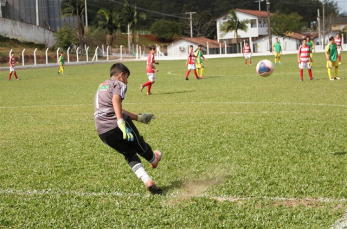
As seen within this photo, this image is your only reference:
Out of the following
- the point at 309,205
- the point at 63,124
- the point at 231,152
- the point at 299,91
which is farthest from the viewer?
the point at 299,91

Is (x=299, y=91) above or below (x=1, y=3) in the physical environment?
below

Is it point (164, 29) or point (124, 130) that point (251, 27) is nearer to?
point (164, 29)

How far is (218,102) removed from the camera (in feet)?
53.9

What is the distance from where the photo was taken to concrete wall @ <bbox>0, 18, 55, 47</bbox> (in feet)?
226

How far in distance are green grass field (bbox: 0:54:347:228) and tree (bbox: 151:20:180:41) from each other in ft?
340

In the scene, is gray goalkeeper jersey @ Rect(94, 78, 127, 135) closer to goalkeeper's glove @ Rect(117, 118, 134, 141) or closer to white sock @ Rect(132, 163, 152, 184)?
goalkeeper's glove @ Rect(117, 118, 134, 141)

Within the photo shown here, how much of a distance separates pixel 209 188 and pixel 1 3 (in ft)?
267

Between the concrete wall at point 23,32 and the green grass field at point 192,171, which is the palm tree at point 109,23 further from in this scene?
the green grass field at point 192,171

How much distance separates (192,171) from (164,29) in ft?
365

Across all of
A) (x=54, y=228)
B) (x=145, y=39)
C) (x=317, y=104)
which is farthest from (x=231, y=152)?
(x=145, y=39)

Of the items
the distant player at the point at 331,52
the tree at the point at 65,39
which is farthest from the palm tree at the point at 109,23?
the distant player at the point at 331,52

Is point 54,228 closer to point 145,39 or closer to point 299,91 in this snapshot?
point 299,91

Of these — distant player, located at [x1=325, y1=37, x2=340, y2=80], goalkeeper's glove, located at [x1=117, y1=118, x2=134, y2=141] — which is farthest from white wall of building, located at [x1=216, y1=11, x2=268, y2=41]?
goalkeeper's glove, located at [x1=117, y1=118, x2=134, y2=141]

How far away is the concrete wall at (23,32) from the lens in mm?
68938
